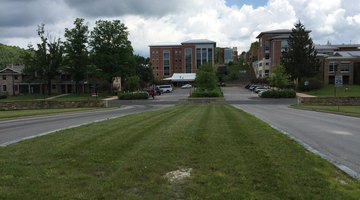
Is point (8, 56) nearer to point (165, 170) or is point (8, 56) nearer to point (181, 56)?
point (181, 56)

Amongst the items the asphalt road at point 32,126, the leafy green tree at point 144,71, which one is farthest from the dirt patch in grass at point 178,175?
the leafy green tree at point 144,71

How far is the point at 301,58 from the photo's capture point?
7688 centimetres

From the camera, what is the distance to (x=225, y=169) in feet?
23.6

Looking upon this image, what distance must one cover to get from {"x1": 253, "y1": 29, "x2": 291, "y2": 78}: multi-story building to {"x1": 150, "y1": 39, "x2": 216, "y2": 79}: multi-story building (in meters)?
20.6

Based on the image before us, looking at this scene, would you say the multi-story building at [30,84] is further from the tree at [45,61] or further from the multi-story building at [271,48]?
the multi-story building at [271,48]

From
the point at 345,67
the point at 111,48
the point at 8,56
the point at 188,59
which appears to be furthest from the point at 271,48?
the point at 8,56

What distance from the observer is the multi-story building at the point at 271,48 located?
116375 millimetres

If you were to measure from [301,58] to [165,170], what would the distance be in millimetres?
74455

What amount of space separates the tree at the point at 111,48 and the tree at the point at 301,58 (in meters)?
33.4

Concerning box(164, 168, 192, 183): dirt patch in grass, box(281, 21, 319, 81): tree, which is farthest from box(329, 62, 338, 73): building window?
box(164, 168, 192, 183): dirt patch in grass

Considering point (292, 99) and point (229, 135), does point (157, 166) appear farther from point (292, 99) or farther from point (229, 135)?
point (292, 99)

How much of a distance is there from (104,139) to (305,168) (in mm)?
5869

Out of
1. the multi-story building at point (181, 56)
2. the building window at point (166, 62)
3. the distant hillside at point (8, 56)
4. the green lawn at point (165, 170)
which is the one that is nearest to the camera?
the green lawn at point (165, 170)

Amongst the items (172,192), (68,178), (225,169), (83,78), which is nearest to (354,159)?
(225,169)
